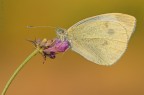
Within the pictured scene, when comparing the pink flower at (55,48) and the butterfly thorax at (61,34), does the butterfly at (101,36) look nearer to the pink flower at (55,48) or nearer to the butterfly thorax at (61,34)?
the butterfly thorax at (61,34)

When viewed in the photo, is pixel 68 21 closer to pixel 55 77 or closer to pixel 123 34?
pixel 55 77

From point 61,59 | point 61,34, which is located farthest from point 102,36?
point 61,59

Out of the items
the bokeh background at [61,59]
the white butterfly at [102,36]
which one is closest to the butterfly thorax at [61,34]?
the white butterfly at [102,36]

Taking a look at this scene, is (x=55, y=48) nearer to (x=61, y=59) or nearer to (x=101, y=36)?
(x=101, y=36)

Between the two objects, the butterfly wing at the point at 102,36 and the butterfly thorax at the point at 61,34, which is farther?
the butterfly wing at the point at 102,36

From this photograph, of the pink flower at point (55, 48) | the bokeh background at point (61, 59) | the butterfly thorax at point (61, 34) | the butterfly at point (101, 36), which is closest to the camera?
the pink flower at point (55, 48)

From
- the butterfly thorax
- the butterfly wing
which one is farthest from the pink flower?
the butterfly wing

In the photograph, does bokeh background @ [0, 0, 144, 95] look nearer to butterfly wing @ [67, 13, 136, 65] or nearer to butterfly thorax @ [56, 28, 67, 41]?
butterfly wing @ [67, 13, 136, 65]
